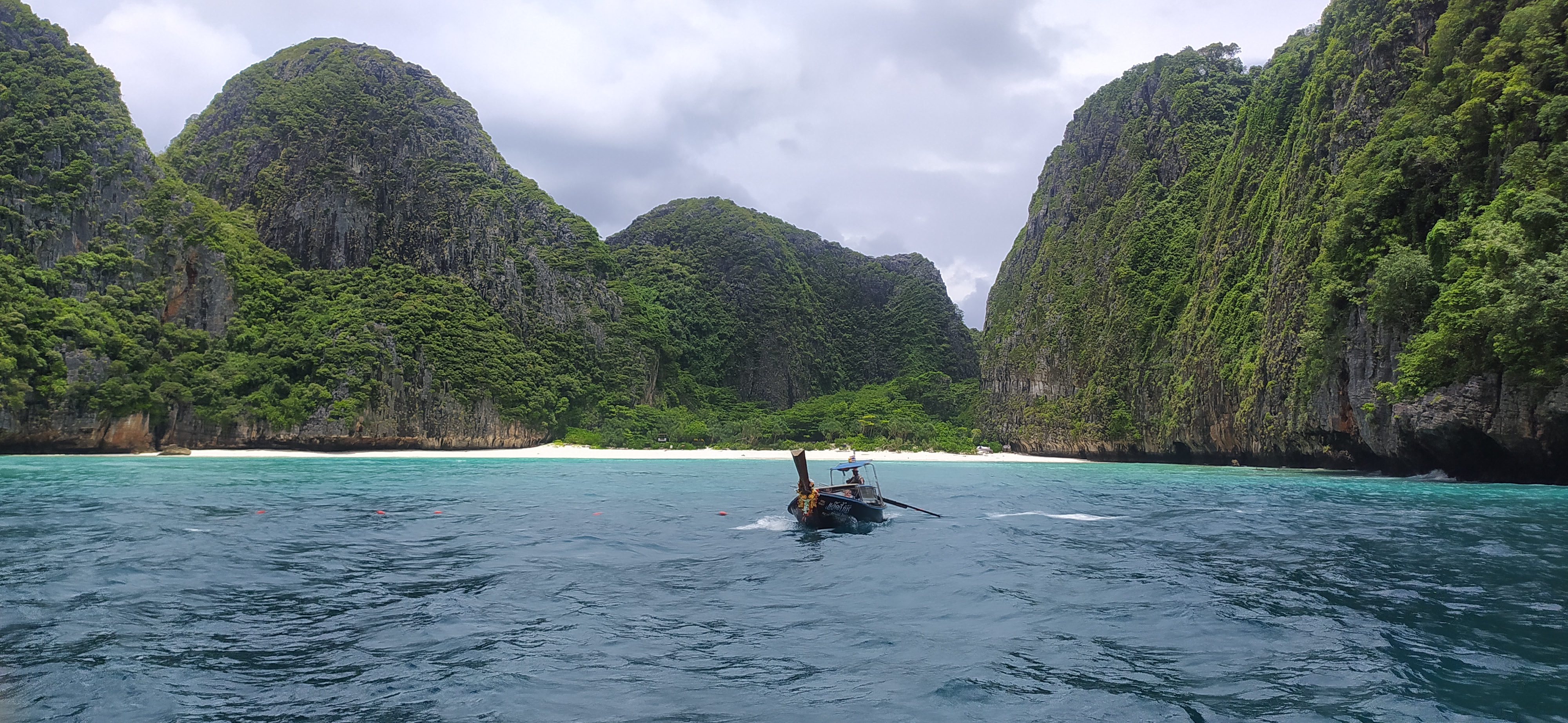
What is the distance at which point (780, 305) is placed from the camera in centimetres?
15062

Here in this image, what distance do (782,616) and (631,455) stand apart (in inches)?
2912

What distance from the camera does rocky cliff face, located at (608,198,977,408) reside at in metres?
143

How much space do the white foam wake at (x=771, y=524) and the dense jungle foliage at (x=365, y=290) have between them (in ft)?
195

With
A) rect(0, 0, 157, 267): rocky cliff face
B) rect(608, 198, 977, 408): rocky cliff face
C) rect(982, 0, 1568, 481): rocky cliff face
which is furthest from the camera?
rect(608, 198, 977, 408): rocky cliff face

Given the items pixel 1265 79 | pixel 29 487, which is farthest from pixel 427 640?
pixel 1265 79

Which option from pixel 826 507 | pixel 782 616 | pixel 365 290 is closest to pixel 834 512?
pixel 826 507

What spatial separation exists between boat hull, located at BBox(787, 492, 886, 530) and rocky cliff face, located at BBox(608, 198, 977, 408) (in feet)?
345

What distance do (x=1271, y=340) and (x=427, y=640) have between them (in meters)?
54.4

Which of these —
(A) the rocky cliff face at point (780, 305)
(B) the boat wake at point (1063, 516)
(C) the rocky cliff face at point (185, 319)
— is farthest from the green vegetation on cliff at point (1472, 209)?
(A) the rocky cliff face at point (780, 305)

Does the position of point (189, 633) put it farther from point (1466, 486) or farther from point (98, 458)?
point (98, 458)

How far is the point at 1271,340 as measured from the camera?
168ft

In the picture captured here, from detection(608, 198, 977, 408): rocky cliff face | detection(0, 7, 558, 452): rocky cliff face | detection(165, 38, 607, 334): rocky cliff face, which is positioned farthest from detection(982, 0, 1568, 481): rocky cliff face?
detection(165, 38, 607, 334): rocky cliff face

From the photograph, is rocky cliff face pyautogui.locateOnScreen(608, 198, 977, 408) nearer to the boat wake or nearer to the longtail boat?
the boat wake

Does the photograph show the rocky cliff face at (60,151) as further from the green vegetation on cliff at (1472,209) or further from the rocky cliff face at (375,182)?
the green vegetation on cliff at (1472,209)
